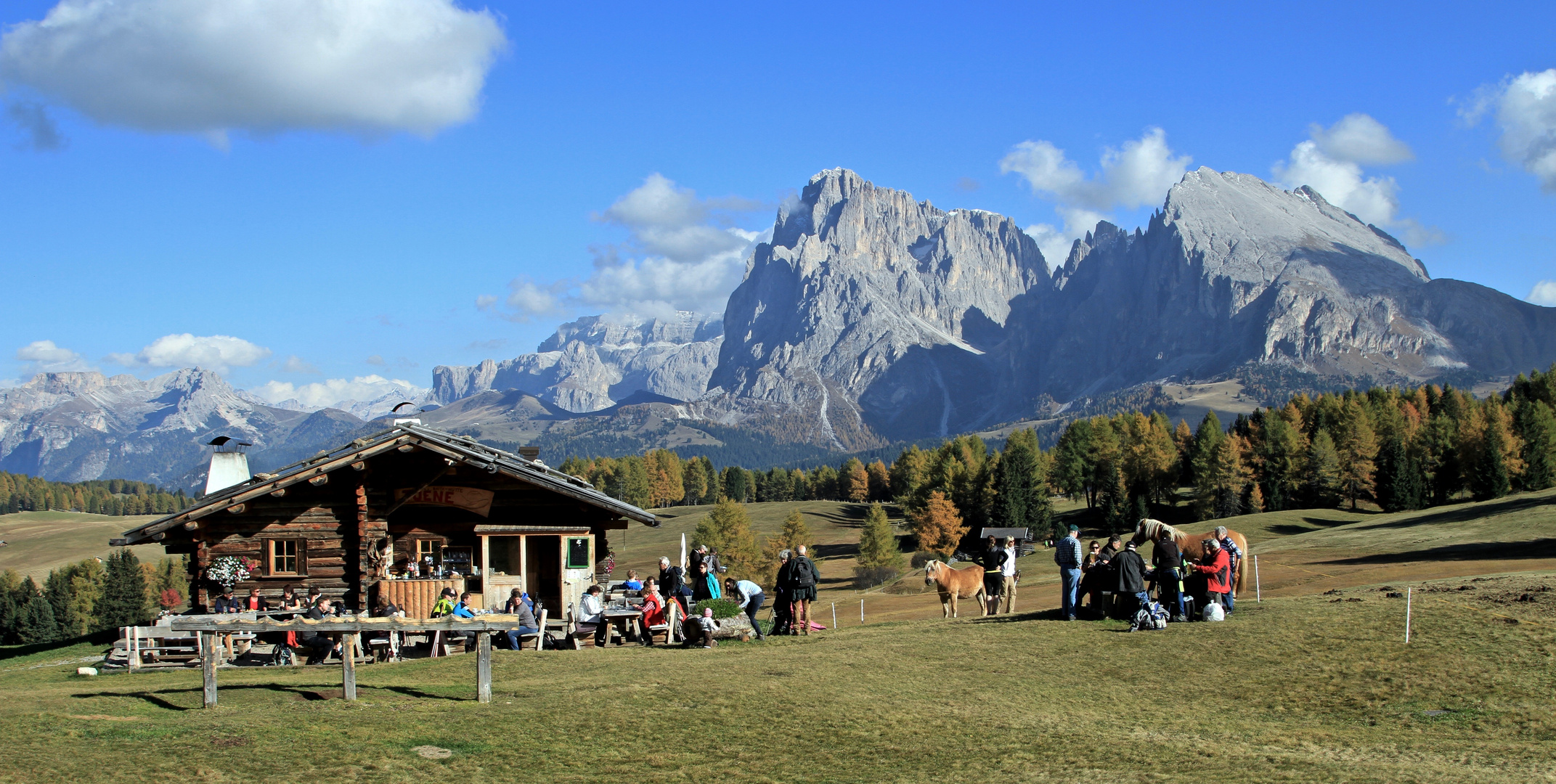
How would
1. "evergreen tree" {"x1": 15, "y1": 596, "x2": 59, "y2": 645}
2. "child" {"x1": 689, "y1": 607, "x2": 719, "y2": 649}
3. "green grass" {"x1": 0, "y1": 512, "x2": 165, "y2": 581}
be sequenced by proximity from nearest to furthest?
"child" {"x1": 689, "y1": 607, "x2": 719, "y2": 649}, "evergreen tree" {"x1": 15, "y1": 596, "x2": 59, "y2": 645}, "green grass" {"x1": 0, "y1": 512, "x2": 165, "y2": 581}

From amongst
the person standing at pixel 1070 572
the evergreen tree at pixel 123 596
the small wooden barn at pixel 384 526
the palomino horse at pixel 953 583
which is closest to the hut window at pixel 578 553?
the small wooden barn at pixel 384 526

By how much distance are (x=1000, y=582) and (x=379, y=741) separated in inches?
698

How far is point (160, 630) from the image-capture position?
22391mm

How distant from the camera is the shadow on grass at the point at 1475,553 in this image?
49513 millimetres

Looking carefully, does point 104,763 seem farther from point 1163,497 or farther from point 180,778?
point 1163,497

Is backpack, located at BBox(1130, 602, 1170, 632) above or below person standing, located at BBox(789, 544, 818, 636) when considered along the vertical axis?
below

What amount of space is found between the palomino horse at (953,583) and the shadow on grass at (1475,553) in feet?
99.4

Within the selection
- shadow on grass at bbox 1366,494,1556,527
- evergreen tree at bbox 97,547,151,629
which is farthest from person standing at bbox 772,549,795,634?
evergreen tree at bbox 97,547,151,629

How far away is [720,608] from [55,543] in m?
187

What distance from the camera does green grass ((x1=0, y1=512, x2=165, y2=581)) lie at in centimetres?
15938

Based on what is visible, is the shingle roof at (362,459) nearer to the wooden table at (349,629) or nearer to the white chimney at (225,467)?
the white chimney at (225,467)

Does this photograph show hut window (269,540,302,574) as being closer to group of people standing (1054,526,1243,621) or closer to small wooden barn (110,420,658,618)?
small wooden barn (110,420,658,618)

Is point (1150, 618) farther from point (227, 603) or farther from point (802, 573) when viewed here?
point (227, 603)

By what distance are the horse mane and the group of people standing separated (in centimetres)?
32
